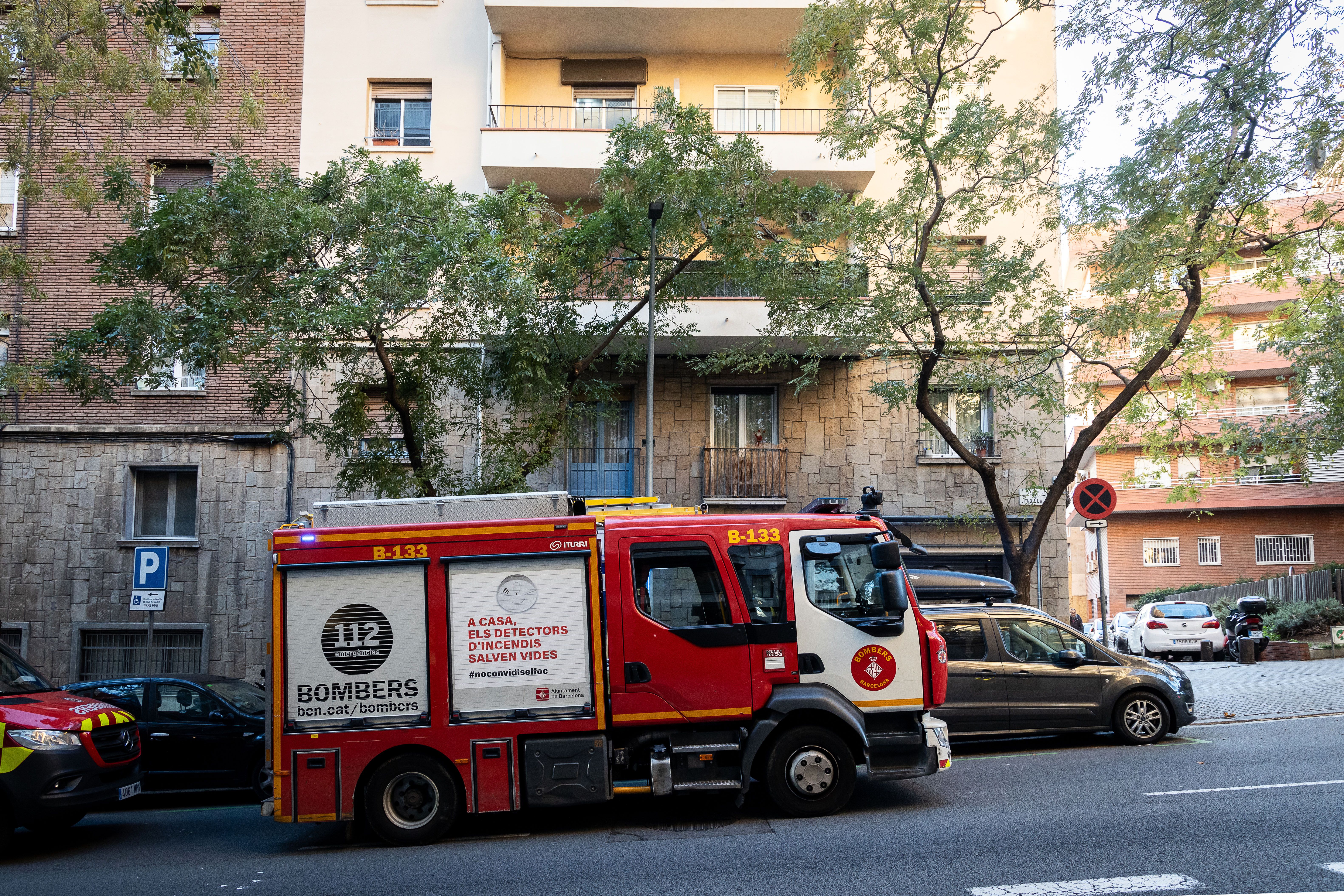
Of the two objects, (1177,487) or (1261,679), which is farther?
(1261,679)

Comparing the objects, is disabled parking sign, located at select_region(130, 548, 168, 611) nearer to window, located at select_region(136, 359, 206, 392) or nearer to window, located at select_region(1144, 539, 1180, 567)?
window, located at select_region(136, 359, 206, 392)

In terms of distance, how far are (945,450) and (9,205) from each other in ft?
62.4

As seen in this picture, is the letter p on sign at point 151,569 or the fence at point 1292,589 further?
the fence at point 1292,589

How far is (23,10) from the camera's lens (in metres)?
12.3

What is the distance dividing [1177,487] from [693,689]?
11.0 m

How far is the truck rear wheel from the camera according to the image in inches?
327

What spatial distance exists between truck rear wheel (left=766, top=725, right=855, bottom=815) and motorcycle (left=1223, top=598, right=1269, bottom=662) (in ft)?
58.7

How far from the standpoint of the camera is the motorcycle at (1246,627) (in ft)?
73.6

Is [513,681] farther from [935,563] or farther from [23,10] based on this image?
[935,563]

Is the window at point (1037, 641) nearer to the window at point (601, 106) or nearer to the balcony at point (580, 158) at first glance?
the balcony at point (580, 158)

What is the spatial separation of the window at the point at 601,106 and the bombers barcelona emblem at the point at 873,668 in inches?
547

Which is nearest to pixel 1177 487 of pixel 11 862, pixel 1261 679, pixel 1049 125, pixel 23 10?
pixel 1261 679

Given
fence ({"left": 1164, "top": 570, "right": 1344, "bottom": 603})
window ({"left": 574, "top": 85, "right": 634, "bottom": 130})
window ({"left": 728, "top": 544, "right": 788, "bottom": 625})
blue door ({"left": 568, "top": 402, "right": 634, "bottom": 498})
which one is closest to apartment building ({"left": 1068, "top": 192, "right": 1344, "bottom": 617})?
fence ({"left": 1164, "top": 570, "right": 1344, "bottom": 603})

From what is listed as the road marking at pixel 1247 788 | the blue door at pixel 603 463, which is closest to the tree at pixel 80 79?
the blue door at pixel 603 463
